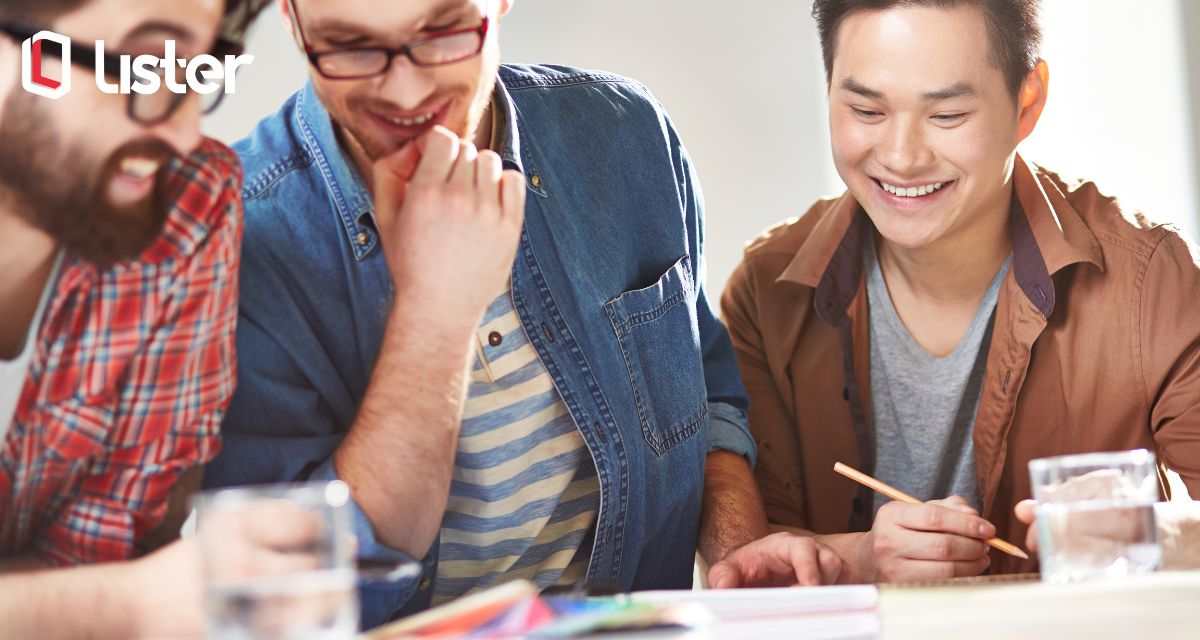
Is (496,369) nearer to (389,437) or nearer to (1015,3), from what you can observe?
(389,437)

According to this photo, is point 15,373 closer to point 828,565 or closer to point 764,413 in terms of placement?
point 828,565

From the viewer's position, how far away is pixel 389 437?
1202 mm

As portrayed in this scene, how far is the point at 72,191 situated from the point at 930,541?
3.04ft

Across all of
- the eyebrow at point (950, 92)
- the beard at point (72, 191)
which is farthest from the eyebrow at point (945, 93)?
the beard at point (72, 191)

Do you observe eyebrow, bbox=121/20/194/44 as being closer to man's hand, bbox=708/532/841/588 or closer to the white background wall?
man's hand, bbox=708/532/841/588

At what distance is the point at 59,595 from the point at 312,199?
0.48m

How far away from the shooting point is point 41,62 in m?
1.06

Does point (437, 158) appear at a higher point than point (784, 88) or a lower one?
lower

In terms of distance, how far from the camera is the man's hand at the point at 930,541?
1378 mm

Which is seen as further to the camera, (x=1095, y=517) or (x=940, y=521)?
(x=940, y=521)

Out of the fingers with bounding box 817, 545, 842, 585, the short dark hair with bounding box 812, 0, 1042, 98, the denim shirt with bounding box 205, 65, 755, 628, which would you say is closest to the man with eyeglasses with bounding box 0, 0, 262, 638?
the denim shirt with bounding box 205, 65, 755, 628

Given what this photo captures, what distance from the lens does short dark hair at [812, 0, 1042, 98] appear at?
1.66m

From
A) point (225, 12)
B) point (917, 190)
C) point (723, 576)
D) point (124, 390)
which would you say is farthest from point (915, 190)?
point (124, 390)

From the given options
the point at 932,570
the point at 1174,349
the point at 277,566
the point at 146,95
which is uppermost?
the point at 146,95
